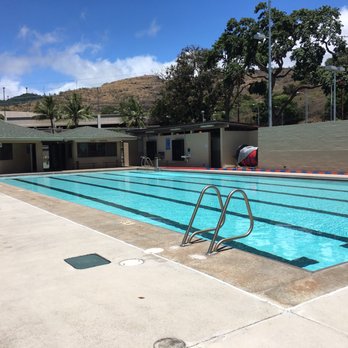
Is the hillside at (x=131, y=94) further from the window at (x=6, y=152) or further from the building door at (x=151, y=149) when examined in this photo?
the window at (x=6, y=152)

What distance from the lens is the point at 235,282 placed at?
3.97 metres

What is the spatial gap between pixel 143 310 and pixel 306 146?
17.9 metres

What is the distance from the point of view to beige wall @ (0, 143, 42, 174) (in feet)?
79.4

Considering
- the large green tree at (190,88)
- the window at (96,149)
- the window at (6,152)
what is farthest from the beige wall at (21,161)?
the large green tree at (190,88)

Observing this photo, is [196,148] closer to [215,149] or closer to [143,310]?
[215,149]

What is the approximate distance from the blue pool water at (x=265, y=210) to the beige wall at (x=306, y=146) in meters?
3.20

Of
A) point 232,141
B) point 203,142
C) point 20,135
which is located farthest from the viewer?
point 203,142

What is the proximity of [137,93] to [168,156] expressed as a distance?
7320 centimetres

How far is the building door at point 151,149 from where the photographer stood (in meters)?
29.2

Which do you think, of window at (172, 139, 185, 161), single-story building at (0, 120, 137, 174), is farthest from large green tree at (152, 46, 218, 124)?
window at (172, 139, 185, 161)

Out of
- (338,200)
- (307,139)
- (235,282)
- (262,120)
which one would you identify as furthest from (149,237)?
(262,120)

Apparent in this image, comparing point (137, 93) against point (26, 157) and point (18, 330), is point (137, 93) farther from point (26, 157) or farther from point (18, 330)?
point (18, 330)

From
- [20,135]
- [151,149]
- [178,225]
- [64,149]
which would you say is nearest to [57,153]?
[64,149]

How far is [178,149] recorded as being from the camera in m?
26.8
